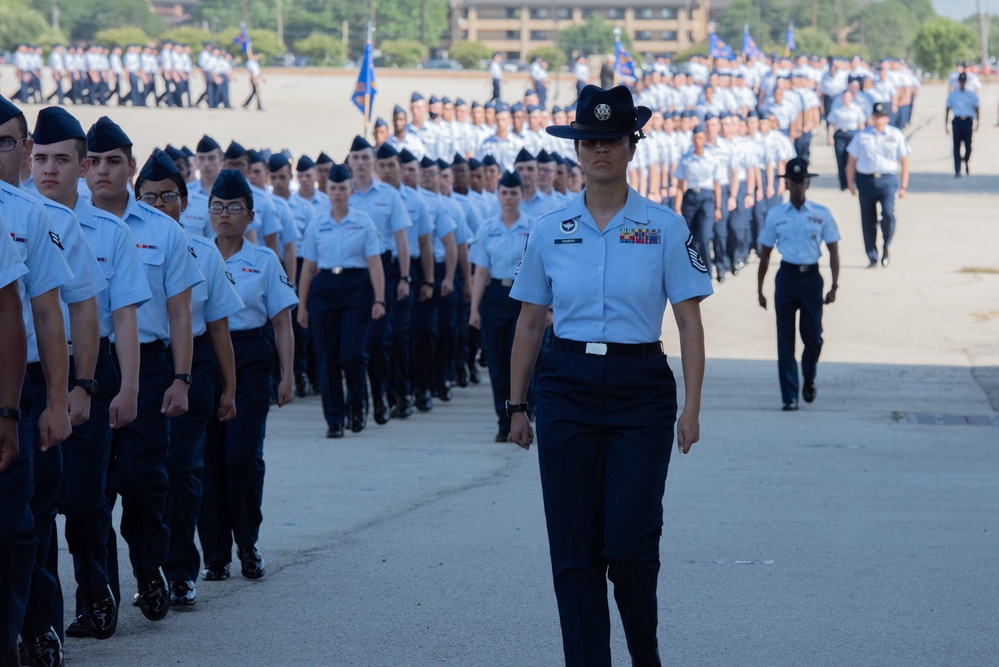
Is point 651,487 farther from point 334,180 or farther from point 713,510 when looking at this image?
point 334,180

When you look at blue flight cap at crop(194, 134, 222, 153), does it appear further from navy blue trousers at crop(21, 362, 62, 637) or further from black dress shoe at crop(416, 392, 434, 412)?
navy blue trousers at crop(21, 362, 62, 637)

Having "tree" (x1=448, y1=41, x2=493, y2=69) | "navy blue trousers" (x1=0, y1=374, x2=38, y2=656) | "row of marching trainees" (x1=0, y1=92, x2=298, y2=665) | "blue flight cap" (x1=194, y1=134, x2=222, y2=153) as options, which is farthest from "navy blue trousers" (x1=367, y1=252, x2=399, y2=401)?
"tree" (x1=448, y1=41, x2=493, y2=69)

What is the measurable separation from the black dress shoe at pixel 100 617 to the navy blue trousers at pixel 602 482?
199 cm

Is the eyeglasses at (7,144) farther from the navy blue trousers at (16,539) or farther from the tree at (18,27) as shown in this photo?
the tree at (18,27)

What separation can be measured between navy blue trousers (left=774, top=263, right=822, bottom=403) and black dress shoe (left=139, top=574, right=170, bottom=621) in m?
7.79

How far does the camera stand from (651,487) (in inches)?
215

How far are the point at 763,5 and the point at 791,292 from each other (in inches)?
4908

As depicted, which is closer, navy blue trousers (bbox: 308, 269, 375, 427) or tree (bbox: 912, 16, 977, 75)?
navy blue trousers (bbox: 308, 269, 375, 427)

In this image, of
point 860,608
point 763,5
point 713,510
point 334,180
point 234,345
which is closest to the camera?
point 860,608

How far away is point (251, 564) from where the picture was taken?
25.5ft

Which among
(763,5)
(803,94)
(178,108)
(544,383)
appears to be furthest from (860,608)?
(763,5)

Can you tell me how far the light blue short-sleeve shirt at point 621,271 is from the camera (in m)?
5.54

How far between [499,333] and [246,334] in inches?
180

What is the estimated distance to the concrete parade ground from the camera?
643 centimetres
